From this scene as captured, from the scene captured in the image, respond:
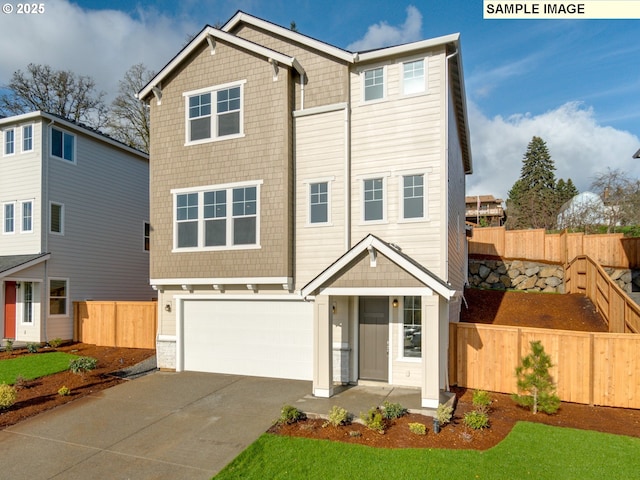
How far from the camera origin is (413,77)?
1077cm

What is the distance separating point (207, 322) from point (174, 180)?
459 cm

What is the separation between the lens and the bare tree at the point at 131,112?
28.6m

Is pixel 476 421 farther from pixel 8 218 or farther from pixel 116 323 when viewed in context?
pixel 8 218

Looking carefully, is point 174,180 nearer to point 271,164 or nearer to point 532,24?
point 271,164

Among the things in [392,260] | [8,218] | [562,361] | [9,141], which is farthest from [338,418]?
[9,141]

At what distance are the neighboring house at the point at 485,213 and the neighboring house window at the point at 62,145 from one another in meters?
32.6

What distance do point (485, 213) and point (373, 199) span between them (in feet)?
112

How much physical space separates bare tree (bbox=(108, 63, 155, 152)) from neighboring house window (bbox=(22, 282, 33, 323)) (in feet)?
47.5

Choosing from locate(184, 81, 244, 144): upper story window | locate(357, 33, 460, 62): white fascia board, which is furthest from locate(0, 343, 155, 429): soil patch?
locate(357, 33, 460, 62): white fascia board

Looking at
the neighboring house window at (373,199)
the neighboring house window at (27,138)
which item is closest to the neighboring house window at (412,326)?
the neighboring house window at (373,199)

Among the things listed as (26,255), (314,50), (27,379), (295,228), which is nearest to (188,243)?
(295,228)

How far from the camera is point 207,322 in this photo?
1271cm

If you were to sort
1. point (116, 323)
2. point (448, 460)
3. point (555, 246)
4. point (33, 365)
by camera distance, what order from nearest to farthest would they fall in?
1. point (448, 460)
2. point (33, 365)
3. point (116, 323)
4. point (555, 246)

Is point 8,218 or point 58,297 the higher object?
point 8,218
